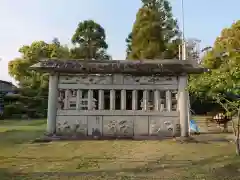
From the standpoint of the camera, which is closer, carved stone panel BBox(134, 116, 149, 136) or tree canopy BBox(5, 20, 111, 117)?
carved stone panel BBox(134, 116, 149, 136)

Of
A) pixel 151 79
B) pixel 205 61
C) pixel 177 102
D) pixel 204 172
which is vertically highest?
pixel 205 61

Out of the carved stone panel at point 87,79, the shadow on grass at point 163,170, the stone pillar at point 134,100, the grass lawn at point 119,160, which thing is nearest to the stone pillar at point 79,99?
the carved stone panel at point 87,79

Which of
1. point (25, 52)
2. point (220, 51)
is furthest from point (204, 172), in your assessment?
point (25, 52)

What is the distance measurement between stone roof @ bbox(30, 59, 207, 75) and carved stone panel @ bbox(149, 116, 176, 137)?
1392mm

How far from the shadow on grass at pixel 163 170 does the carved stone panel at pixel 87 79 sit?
3643 mm

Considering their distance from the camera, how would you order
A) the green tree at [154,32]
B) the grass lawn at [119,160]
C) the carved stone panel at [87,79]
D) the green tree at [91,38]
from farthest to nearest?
the green tree at [91,38] → the green tree at [154,32] → the carved stone panel at [87,79] → the grass lawn at [119,160]

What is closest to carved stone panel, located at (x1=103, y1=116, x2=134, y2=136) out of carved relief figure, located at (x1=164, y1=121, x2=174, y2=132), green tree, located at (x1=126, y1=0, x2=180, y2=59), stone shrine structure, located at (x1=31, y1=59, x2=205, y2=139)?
stone shrine structure, located at (x1=31, y1=59, x2=205, y2=139)

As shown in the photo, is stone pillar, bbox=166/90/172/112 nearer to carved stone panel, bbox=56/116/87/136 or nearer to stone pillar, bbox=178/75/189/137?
stone pillar, bbox=178/75/189/137

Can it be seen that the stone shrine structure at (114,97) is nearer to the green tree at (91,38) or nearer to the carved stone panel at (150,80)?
the carved stone panel at (150,80)

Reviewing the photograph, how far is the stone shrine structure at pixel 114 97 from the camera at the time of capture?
9.22 meters

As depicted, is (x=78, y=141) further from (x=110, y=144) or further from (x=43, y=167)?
(x=43, y=167)

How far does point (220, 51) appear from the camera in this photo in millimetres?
25328

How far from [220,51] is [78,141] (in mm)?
19623

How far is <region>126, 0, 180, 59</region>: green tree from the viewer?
31.0 m
